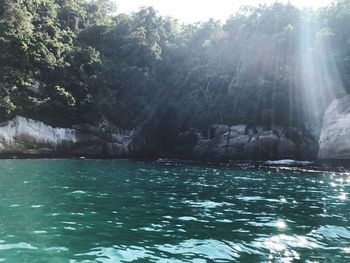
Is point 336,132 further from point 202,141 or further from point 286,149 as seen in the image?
point 202,141

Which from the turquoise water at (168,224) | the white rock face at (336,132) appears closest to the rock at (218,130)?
the white rock face at (336,132)

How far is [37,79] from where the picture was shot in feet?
157

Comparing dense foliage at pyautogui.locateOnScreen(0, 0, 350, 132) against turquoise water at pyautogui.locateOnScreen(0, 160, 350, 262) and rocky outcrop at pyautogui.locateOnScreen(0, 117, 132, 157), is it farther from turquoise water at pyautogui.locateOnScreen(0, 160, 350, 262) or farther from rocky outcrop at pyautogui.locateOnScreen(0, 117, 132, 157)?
turquoise water at pyautogui.locateOnScreen(0, 160, 350, 262)

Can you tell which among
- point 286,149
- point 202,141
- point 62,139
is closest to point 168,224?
point 62,139

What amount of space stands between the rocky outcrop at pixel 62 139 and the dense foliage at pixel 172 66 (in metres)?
1.49

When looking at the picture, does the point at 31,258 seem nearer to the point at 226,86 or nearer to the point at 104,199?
the point at 104,199

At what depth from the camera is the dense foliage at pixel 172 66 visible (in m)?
47.0

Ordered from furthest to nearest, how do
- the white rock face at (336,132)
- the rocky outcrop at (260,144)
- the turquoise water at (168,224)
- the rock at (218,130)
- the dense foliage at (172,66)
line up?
the rock at (218,130)
the rocky outcrop at (260,144)
the dense foliage at (172,66)
the white rock face at (336,132)
the turquoise water at (168,224)

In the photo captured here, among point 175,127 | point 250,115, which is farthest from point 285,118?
point 175,127

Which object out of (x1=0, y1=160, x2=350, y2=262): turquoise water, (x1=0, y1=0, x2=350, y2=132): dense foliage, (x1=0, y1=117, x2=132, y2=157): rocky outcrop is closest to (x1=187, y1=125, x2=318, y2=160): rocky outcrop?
(x1=0, y1=0, x2=350, y2=132): dense foliage

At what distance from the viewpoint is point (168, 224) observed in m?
10.6

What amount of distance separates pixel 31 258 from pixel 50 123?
40.2 m

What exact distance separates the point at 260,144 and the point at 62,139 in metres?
26.2

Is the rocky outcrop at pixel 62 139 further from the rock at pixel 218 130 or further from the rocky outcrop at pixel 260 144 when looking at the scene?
the rocky outcrop at pixel 260 144
